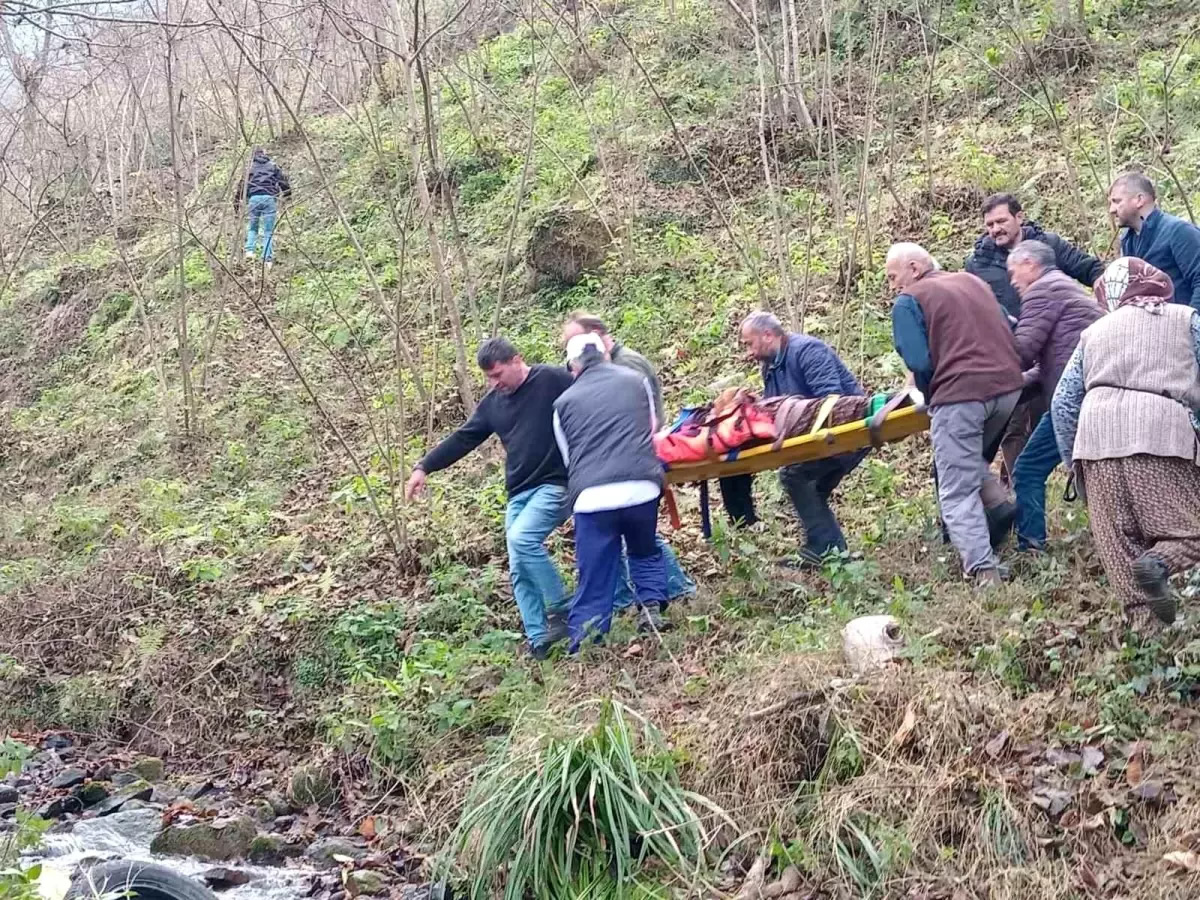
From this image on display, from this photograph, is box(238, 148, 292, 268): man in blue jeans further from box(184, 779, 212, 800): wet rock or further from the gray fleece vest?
the gray fleece vest

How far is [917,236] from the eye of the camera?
39.3 feet

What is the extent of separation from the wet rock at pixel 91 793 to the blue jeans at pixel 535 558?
9.02 ft

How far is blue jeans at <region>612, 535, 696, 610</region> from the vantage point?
23.9 ft

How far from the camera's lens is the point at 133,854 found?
6344 millimetres

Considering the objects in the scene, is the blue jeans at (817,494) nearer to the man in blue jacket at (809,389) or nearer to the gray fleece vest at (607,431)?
the man in blue jacket at (809,389)

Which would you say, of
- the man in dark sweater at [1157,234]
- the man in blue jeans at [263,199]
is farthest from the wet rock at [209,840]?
the man in blue jeans at [263,199]

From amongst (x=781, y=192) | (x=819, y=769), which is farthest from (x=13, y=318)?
(x=819, y=769)

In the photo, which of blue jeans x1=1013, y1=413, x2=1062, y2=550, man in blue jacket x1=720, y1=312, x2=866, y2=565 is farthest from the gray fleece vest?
blue jeans x1=1013, y1=413, x2=1062, y2=550

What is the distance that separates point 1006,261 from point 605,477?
2698mm

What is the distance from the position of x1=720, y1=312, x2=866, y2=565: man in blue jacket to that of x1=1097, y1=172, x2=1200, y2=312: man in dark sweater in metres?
1.74

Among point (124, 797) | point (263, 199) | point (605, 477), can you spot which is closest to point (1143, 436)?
point (605, 477)

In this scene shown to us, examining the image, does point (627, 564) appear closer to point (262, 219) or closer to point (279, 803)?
point (279, 803)

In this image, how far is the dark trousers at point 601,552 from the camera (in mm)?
6750

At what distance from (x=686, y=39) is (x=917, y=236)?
24.2 ft
